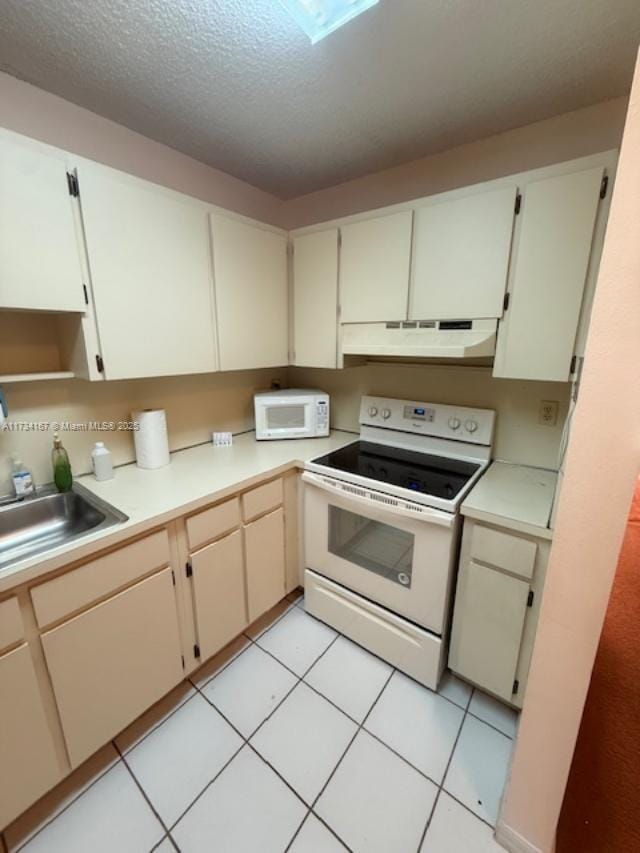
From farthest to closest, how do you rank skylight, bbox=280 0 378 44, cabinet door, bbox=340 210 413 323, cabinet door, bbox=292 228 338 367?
cabinet door, bbox=292 228 338 367, cabinet door, bbox=340 210 413 323, skylight, bbox=280 0 378 44

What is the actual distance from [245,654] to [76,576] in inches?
40.1

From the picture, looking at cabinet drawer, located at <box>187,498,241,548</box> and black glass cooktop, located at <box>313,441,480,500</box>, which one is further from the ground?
black glass cooktop, located at <box>313,441,480,500</box>

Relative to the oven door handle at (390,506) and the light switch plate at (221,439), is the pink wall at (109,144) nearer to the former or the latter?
the light switch plate at (221,439)

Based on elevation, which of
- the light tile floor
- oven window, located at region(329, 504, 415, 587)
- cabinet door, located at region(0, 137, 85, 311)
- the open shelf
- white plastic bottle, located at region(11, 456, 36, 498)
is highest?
cabinet door, located at region(0, 137, 85, 311)

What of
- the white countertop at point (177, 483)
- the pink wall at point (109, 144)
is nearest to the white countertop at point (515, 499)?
the white countertop at point (177, 483)

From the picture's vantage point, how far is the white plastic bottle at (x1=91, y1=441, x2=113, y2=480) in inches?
61.1

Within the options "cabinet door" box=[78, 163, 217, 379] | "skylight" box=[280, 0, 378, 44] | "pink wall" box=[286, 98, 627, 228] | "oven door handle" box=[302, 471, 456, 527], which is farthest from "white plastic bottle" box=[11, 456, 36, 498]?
"pink wall" box=[286, 98, 627, 228]

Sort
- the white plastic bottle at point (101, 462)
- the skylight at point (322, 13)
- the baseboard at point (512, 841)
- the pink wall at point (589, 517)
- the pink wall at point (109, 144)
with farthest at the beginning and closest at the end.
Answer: the white plastic bottle at point (101, 462) → the pink wall at point (109, 144) → the baseboard at point (512, 841) → the skylight at point (322, 13) → the pink wall at point (589, 517)

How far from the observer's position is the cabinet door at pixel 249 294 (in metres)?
1.76

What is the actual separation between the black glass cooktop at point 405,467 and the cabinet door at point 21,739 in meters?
1.30

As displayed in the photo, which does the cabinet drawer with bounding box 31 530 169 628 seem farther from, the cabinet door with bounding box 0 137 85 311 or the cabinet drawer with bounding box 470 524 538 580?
the cabinet drawer with bounding box 470 524 538 580

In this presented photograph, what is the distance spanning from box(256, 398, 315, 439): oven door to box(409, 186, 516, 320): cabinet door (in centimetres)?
87

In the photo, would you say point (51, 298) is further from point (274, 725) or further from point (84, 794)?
point (274, 725)

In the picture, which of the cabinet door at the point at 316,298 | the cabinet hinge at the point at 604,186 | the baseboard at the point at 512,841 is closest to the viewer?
the baseboard at the point at 512,841
